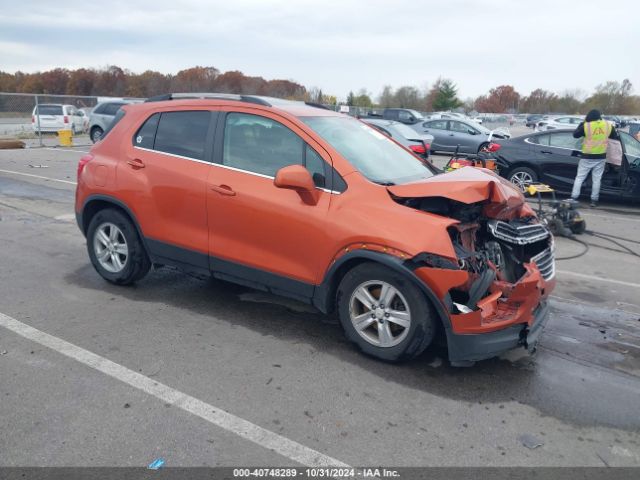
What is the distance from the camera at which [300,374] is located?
12.4 feet

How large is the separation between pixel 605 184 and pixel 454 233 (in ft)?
29.3

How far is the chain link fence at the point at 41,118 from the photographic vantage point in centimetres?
2219

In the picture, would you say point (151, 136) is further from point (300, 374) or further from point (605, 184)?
point (605, 184)

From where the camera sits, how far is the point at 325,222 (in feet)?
13.1

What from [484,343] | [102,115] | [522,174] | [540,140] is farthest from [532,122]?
[484,343]

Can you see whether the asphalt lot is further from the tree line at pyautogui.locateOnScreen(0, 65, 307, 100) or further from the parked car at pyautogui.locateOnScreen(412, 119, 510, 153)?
the tree line at pyautogui.locateOnScreen(0, 65, 307, 100)

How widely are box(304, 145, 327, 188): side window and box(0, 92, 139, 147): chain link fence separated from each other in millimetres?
19865

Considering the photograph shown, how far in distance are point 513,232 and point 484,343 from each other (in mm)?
983

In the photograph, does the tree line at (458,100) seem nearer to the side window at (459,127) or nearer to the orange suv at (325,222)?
the side window at (459,127)

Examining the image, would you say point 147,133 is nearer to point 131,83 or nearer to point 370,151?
point 370,151

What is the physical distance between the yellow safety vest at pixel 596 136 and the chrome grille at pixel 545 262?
7.30 m

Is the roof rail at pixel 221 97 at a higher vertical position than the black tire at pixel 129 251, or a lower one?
higher

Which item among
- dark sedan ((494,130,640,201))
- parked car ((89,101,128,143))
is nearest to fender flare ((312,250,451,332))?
dark sedan ((494,130,640,201))

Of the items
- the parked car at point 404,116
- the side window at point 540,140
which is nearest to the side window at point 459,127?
the parked car at point 404,116
